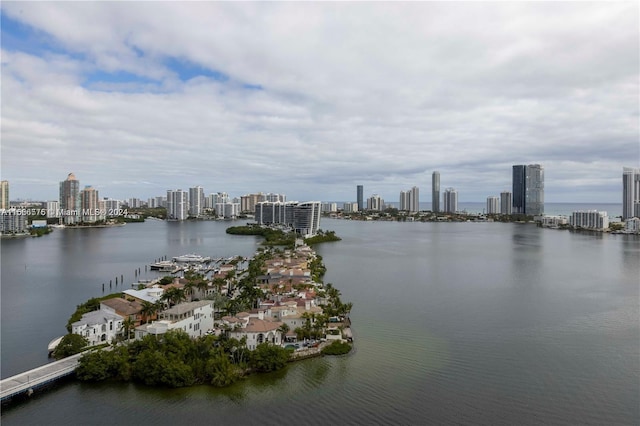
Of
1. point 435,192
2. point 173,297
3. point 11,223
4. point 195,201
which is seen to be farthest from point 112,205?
point 173,297

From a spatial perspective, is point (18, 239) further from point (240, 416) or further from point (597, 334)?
point (597, 334)

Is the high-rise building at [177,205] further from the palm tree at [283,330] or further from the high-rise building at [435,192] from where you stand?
the palm tree at [283,330]

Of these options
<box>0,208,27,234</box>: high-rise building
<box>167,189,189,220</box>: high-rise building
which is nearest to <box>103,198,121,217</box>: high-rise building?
<box>167,189,189,220</box>: high-rise building

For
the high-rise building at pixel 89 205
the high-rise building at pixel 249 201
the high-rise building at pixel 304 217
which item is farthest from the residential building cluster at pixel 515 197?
the high-rise building at pixel 89 205

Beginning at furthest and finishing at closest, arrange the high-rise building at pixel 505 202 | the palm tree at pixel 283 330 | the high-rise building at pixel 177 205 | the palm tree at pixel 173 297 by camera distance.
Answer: the high-rise building at pixel 505 202
the high-rise building at pixel 177 205
the palm tree at pixel 173 297
the palm tree at pixel 283 330

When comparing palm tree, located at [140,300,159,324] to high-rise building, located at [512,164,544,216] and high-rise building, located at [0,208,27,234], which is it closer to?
high-rise building, located at [0,208,27,234]

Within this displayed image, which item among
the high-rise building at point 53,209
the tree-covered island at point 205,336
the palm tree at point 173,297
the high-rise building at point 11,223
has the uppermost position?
the high-rise building at point 53,209

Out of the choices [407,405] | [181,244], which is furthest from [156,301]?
[181,244]
